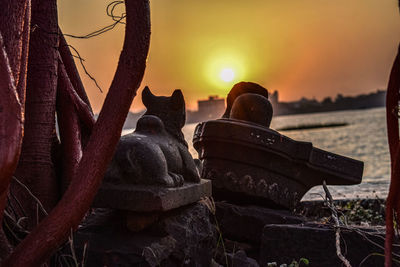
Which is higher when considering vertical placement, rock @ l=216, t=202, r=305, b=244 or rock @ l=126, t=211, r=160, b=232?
rock @ l=126, t=211, r=160, b=232

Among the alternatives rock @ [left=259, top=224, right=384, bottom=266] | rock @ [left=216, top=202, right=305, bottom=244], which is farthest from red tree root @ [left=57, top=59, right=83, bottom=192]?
rock @ [left=259, top=224, right=384, bottom=266]

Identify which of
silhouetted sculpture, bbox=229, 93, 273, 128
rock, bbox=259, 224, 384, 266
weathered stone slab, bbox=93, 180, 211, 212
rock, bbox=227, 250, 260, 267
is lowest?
rock, bbox=227, 250, 260, 267

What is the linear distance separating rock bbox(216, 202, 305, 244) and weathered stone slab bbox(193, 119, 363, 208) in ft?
1.34

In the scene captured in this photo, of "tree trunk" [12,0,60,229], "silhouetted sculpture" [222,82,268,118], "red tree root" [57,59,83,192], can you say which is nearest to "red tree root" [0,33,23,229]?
"tree trunk" [12,0,60,229]

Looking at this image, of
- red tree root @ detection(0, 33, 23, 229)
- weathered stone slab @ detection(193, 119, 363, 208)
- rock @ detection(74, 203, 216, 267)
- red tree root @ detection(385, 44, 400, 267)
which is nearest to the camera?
red tree root @ detection(385, 44, 400, 267)

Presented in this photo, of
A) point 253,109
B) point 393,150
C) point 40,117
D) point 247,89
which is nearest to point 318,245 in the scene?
point 393,150

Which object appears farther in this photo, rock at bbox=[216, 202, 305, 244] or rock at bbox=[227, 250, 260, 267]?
rock at bbox=[216, 202, 305, 244]

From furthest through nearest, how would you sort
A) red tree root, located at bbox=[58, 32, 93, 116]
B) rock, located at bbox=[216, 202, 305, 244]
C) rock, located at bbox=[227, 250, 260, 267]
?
rock, located at bbox=[216, 202, 305, 244] < red tree root, located at bbox=[58, 32, 93, 116] < rock, located at bbox=[227, 250, 260, 267]

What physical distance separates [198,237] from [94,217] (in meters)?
0.73

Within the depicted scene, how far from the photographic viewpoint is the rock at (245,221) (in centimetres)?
435

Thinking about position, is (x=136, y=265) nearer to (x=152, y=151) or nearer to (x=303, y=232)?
(x=152, y=151)

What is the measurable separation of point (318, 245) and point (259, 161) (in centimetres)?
163

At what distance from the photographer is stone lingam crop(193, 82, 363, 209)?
15.8ft

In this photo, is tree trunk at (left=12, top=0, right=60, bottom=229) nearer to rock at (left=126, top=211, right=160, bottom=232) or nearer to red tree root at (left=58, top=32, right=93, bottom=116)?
red tree root at (left=58, top=32, right=93, bottom=116)
